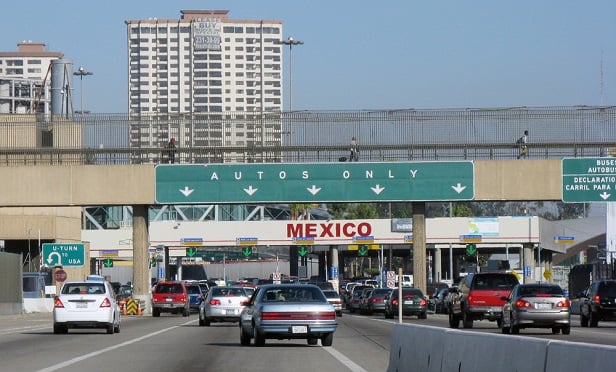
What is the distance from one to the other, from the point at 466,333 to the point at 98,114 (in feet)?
164

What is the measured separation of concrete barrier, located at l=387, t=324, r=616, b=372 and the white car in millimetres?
17952

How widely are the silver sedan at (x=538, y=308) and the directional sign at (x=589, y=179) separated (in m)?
21.1

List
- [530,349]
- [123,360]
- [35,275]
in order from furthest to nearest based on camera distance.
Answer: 1. [35,275]
2. [123,360]
3. [530,349]

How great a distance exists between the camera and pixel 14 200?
6069 cm

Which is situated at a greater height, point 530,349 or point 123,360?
point 530,349

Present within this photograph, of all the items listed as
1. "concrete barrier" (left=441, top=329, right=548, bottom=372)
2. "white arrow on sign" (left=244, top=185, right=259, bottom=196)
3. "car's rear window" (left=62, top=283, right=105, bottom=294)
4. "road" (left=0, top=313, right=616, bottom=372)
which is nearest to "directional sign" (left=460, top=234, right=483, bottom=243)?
"white arrow on sign" (left=244, top=185, right=259, bottom=196)

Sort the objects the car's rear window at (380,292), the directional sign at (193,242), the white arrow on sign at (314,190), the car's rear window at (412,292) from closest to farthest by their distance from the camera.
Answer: the car's rear window at (412,292) < the white arrow on sign at (314,190) < the car's rear window at (380,292) < the directional sign at (193,242)

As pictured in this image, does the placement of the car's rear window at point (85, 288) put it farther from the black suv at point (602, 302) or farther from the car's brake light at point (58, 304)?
the black suv at point (602, 302)

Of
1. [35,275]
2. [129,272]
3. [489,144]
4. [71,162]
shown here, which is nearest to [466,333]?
[489,144]

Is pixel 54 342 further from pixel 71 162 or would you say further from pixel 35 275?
pixel 35 275

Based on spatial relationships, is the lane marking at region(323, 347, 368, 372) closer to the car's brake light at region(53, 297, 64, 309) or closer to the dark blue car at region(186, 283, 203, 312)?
the car's brake light at region(53, 297, 64, 309)

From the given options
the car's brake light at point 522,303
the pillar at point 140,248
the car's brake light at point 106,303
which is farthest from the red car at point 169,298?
the car's brake light at point 522,303

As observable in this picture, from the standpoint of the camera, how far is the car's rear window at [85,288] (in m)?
37.0

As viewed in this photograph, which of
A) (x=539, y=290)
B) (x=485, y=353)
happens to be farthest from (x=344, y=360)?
(x=539, y=290)
